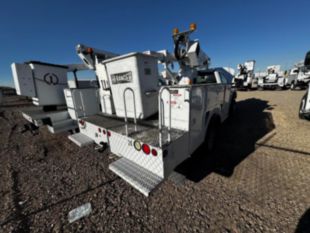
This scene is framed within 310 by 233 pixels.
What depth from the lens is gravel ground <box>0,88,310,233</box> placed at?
6.57ft

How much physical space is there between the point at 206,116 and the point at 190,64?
1.88m

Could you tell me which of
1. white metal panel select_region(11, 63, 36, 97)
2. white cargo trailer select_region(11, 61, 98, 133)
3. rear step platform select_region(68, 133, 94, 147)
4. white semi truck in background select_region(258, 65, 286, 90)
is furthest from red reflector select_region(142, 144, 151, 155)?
white semi truck in background select_region(258, 65, 286, 90)

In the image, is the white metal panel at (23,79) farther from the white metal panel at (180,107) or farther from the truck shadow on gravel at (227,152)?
the truck shadow on gravel at (227,152)

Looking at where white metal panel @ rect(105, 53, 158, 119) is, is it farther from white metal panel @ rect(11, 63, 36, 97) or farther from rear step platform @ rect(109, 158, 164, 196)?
white metal panel @ rect(11, 63, 36, 97)

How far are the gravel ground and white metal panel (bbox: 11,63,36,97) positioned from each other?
1.88 metres

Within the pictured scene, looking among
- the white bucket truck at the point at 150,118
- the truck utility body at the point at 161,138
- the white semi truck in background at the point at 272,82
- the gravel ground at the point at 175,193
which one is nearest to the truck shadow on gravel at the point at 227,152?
the gravel ground at the point at 175,193

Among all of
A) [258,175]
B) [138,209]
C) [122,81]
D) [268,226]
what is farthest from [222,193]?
[122,81]

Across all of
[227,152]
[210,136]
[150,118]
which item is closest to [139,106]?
[150,118]

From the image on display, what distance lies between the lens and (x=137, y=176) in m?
2.14

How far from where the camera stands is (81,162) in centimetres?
366

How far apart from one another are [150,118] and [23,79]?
399 cm

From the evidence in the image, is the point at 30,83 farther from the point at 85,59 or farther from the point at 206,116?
the point at 206,116

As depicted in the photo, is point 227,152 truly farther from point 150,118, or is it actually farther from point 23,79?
point 23,79

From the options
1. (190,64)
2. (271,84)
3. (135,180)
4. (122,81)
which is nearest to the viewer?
(135,180)
